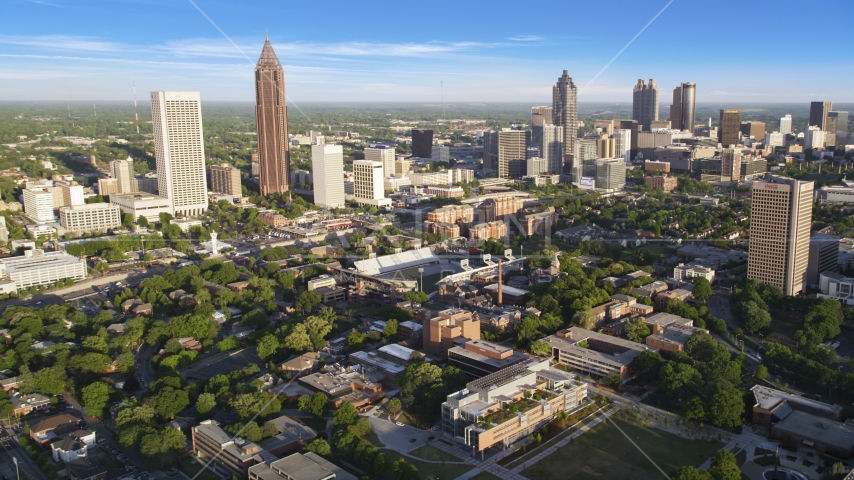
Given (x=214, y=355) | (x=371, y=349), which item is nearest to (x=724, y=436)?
(x=371, y=349)

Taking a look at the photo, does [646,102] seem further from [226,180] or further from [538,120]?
[226,180]

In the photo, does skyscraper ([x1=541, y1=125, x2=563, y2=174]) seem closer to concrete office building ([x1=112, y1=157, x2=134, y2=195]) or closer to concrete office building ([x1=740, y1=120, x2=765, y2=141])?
concrete office building ([x1=740, y1=120, x2=765, y2=141])

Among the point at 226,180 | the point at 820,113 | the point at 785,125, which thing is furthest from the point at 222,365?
the point at 785,125

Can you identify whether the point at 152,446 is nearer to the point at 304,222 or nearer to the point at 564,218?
the point at 304,222

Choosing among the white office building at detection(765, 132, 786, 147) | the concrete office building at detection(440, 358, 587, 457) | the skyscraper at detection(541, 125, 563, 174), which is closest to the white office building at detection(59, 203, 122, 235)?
the concrete office building at detection(440, 358, 587, 457)

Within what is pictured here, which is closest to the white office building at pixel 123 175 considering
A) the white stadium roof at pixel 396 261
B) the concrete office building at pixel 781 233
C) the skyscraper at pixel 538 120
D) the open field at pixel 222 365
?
the white stadium roof at pixel 396 261

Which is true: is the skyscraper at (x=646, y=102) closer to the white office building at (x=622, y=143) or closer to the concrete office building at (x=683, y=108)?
the concrete office building at (x=683, y=108)
